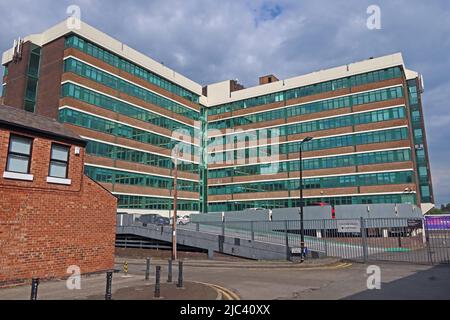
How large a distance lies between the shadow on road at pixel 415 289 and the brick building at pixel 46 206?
11514mm

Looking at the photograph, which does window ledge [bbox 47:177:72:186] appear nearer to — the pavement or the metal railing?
the pavement

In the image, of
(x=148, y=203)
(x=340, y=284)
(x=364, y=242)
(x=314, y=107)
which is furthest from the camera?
(x=314, y=107)

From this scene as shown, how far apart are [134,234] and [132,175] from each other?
19531 millimetres

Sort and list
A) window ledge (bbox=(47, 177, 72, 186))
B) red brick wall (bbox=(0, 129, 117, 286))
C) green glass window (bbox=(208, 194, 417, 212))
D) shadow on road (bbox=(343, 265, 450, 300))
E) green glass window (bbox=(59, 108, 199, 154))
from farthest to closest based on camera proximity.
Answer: green glass window (bbox=(208, 194, 417, 212))
green glass window (bbox=(59, 108, 199, 154))
window ledge (bbox=(47, 177, 72, 186))
red brick wall (bbox=(0, 129, 117, 286))
shadow on road (bbox=(343, 265, 450, 300))

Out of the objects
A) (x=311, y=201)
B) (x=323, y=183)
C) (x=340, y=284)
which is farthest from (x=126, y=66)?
(x=340, y=284)

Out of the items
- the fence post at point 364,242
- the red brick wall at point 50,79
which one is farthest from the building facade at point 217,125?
the fence post at point 364,242

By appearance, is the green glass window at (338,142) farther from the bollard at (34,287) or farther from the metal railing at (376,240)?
the bollard at (34,287)

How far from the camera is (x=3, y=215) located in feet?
42.3

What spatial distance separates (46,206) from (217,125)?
2194 inches

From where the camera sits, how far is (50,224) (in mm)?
14492

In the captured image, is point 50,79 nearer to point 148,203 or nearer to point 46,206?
point 148,203

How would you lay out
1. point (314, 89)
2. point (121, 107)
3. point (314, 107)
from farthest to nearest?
point (314, 89)
point (314, 107)
point (121, 107)

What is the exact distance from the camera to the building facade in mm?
46531

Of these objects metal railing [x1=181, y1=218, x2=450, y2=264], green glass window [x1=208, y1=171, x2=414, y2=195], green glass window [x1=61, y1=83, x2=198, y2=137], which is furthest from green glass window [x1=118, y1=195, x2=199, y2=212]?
metal railing [x1=181, y1=218, x2=450, y2=264]
